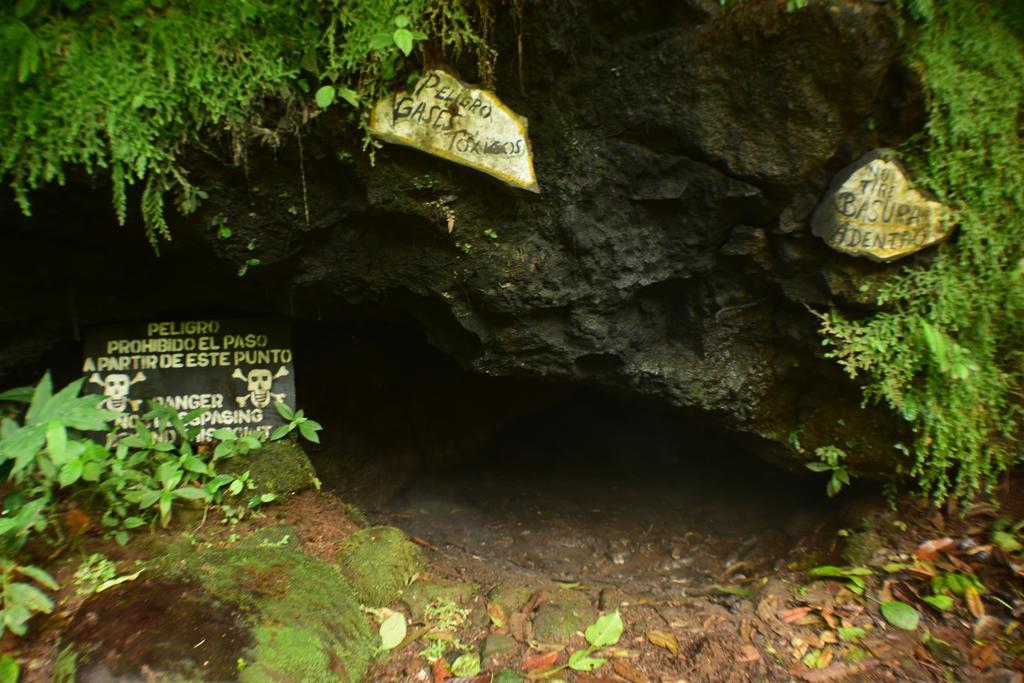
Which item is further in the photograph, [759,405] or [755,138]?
[759,405]

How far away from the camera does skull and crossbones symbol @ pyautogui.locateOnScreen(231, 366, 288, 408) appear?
119 inches

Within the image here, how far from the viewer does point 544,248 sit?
285 cm

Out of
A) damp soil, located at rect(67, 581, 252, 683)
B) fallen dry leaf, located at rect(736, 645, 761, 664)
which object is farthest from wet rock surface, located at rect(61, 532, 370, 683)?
fallen dry leaf, located at rect(736, 645, 761, 664)

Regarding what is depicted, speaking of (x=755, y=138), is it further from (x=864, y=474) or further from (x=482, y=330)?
(x=864, y=474)

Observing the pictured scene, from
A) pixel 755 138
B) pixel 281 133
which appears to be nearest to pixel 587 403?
pixel 755 138

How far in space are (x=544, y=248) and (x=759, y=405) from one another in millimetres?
1438

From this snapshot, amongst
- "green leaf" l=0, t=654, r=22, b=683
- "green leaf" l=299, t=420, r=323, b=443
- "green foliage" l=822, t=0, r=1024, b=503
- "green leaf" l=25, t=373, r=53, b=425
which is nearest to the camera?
"green leaf" l=0, t=654, r=22, b=683

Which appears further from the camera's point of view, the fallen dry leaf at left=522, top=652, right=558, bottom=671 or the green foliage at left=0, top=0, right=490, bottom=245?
the fallen dry leaf at left=522, top=652, right=558, bottom=671

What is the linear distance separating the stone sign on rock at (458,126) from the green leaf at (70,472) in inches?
68.6

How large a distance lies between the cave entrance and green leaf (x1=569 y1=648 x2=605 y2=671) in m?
0.70

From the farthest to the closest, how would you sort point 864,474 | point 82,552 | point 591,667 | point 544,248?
1. point 864,474
2. point 544,248
3. point 591,667
4. point 82,552

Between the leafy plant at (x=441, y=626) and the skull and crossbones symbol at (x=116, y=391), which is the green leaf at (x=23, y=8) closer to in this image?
the skull and crossbones symbol at (x=116, y=391)

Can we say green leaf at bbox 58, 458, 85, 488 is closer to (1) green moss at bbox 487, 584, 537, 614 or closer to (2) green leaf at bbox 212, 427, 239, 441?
(2) green leaf at bbox 212, 427, 239, 441

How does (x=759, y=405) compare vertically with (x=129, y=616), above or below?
above
